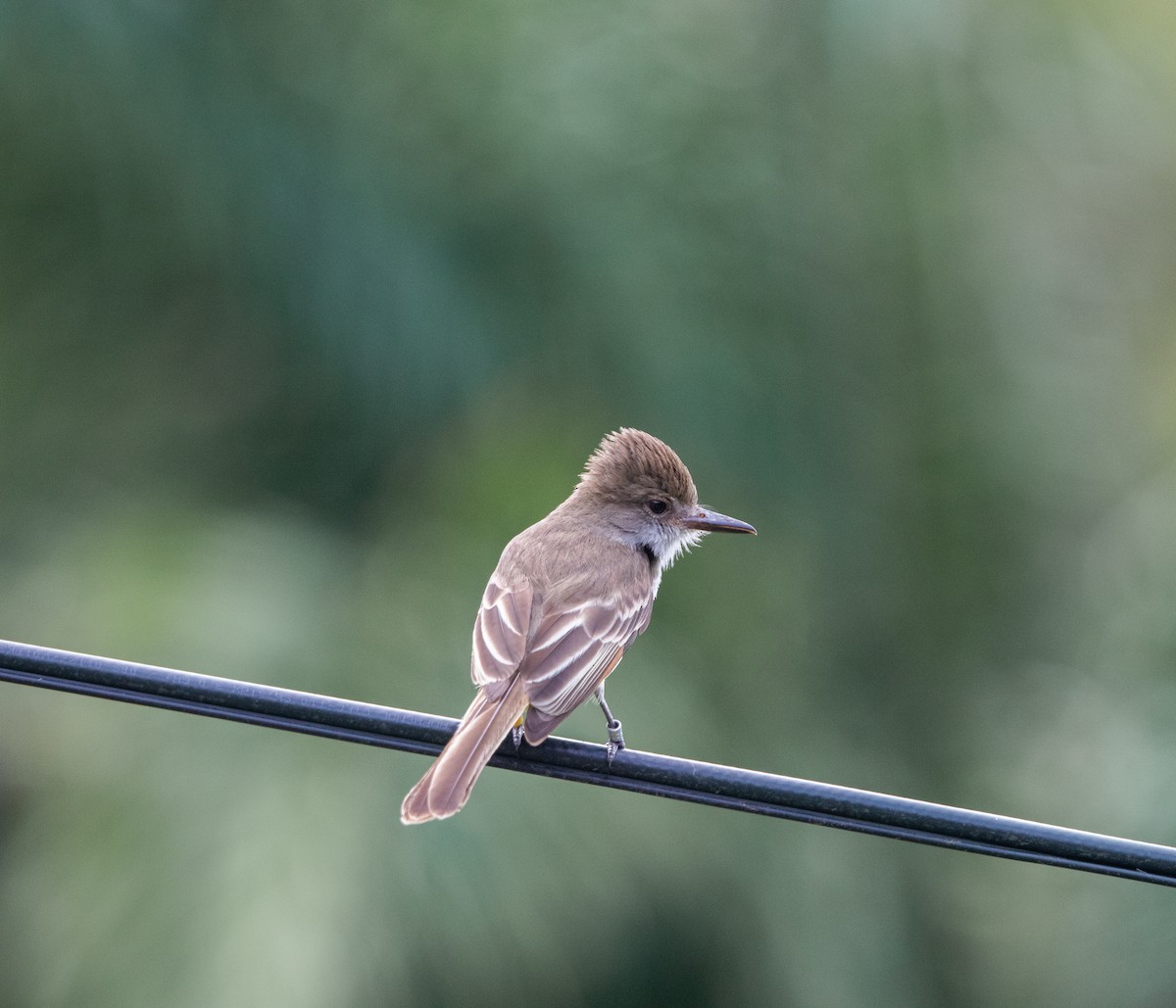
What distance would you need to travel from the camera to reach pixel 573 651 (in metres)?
4.88

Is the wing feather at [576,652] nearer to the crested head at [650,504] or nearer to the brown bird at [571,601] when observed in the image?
the brown bird at [571,601]

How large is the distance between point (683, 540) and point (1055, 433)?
11.8 ft

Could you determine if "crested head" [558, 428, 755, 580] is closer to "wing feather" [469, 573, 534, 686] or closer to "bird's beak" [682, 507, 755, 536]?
"bird's beak" [682, 507, 755, 536]

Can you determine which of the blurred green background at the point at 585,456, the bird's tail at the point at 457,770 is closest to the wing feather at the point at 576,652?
the bird's tail at the point at 457,770

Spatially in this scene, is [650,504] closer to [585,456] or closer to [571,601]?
[571,601]

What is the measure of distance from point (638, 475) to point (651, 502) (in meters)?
0.12

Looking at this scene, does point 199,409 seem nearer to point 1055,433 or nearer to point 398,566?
point 398,566

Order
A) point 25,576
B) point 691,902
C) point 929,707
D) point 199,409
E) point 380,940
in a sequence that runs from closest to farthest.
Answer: point 380,940
point 691,902
point 25,576
point 199,409
point 929,707

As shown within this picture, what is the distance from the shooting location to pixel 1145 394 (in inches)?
363

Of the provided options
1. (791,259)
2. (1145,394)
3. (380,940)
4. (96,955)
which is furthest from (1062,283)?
(96,955)

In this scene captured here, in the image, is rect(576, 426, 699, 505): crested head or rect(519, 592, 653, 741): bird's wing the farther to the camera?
rect(576, 426, 699, 505): crested head

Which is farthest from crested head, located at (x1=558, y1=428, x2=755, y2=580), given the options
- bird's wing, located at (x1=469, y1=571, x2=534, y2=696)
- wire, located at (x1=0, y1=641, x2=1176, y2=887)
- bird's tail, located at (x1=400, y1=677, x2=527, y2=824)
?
wire, located at (x1=0, y1=641, x2=1176, y2=887)

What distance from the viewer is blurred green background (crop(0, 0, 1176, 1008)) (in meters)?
6.11

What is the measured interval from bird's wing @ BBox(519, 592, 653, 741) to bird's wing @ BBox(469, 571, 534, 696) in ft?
0.17
